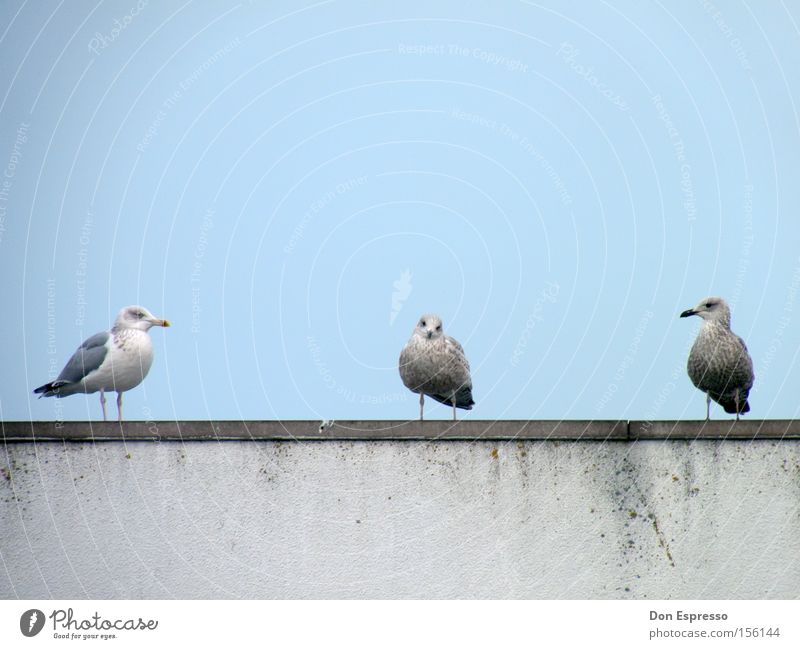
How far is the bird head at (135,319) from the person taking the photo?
9.84 metres

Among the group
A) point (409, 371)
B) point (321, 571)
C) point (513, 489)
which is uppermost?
point (409, 371)

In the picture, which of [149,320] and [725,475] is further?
[149,320]

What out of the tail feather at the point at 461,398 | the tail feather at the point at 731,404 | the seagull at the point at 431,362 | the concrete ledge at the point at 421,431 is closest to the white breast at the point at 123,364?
the concrete ledge at the point at 421,431

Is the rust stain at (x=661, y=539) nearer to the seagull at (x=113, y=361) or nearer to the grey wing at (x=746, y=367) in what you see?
the grey wing at (x=746, y=367)

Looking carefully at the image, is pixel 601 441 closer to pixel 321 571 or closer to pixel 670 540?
pixel 670 540

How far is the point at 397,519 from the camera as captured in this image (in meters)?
7.93

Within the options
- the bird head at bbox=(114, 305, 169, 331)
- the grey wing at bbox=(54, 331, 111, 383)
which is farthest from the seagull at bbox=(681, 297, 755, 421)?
the grey wing at bbox=(54, 331, 111, 383)

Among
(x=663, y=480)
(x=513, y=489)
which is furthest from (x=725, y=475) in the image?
(x=513, y=489)

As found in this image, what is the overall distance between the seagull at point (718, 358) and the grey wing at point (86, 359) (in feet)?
15.0

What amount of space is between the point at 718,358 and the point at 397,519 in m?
3.39

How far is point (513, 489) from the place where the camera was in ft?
26.2

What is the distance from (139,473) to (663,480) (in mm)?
3272

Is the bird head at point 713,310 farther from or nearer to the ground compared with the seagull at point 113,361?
farther from the ground

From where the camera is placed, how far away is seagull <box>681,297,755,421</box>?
10.0 metres
